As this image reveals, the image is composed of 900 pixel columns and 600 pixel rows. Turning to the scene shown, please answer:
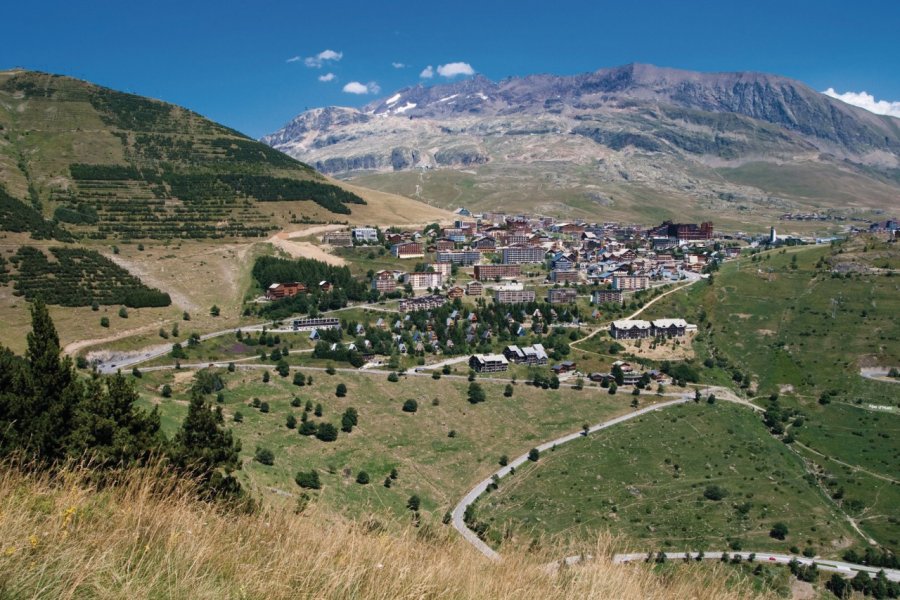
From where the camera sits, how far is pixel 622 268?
248 feet

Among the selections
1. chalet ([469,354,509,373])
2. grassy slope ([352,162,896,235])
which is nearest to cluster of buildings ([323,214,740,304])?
chalet ([469,354,509,373])

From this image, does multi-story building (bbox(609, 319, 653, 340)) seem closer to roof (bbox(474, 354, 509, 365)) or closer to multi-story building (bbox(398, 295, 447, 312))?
roof (bbox(474, 354, 509, 365))

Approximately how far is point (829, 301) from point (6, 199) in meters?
85.3

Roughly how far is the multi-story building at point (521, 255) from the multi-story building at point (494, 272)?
7.10 meters

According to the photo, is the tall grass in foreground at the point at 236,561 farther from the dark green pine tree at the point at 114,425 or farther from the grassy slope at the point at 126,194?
the grassy slope at the point at 126,194

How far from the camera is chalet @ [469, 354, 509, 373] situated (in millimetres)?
47344

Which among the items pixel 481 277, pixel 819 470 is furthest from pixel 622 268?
pixel 819 470

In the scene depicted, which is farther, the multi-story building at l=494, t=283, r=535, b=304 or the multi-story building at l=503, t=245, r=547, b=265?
the multi-story building at l=503, t=245, r=547, b=265

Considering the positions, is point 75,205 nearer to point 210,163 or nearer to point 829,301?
point 210,163

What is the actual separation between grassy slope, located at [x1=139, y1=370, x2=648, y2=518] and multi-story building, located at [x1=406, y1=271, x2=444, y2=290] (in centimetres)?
2364

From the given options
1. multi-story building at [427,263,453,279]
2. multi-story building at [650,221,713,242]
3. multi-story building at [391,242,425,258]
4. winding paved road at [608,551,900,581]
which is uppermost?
multi-story building at [650,221,713,242]

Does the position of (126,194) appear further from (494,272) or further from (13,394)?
(13,394)

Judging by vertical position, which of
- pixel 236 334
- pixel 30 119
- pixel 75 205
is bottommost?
pixel 236 334

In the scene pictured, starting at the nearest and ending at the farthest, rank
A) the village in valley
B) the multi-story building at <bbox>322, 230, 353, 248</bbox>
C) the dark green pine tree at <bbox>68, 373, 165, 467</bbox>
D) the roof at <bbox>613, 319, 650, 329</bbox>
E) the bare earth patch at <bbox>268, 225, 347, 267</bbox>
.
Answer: the dark green pine tree at <bbox>68, 373, 165, 467</bbox>, the village in valley, the roof at <bbox>613, 319, 650, 329</bbox>, the bare earth patch at <bbox>268, 225, 347, 267</bbox>, the multi-story building at <bbox>322, 230, 353, 248</bbox>
